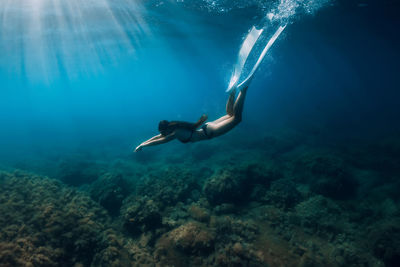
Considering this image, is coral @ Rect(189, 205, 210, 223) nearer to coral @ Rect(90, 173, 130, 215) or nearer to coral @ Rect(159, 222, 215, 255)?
coral @ Rect(159, 222, 215, 255)

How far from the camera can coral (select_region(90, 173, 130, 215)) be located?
995 cm

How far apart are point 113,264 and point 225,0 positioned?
1810 cm

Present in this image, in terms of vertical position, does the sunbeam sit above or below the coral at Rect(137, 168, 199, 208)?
above

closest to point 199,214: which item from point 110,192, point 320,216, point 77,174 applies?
point 320,216

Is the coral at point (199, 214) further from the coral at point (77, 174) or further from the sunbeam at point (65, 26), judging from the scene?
the sunbeam at point (65, 26)

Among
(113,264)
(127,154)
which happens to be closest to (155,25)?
(127,154)

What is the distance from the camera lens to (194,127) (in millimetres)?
5320

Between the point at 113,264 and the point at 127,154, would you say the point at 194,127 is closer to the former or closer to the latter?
the point at 113,264

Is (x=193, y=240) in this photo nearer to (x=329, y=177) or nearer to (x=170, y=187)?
(x=170, y=187)

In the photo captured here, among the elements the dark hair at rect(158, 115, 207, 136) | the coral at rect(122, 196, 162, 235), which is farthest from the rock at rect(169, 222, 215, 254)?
the dark hair at rect(158, 115, 207, 136)

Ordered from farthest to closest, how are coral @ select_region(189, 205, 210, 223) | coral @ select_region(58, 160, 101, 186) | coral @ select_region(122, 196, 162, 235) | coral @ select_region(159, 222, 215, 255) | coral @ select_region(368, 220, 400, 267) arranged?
1. coral @ select_region(58, 160, 101, 186)
2. coral @ select_region(189, 205, 210, 223)
3. coral @ select_region(122, 196, 162, 235)
4. coral @ select_region(159, 222, 215, 255)
5. coral @ select_region(368, 220, 400, 267)

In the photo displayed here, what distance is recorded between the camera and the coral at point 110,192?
392 inches

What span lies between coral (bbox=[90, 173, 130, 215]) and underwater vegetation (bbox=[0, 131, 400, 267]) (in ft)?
→ 0.16

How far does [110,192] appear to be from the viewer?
33.4 ft
